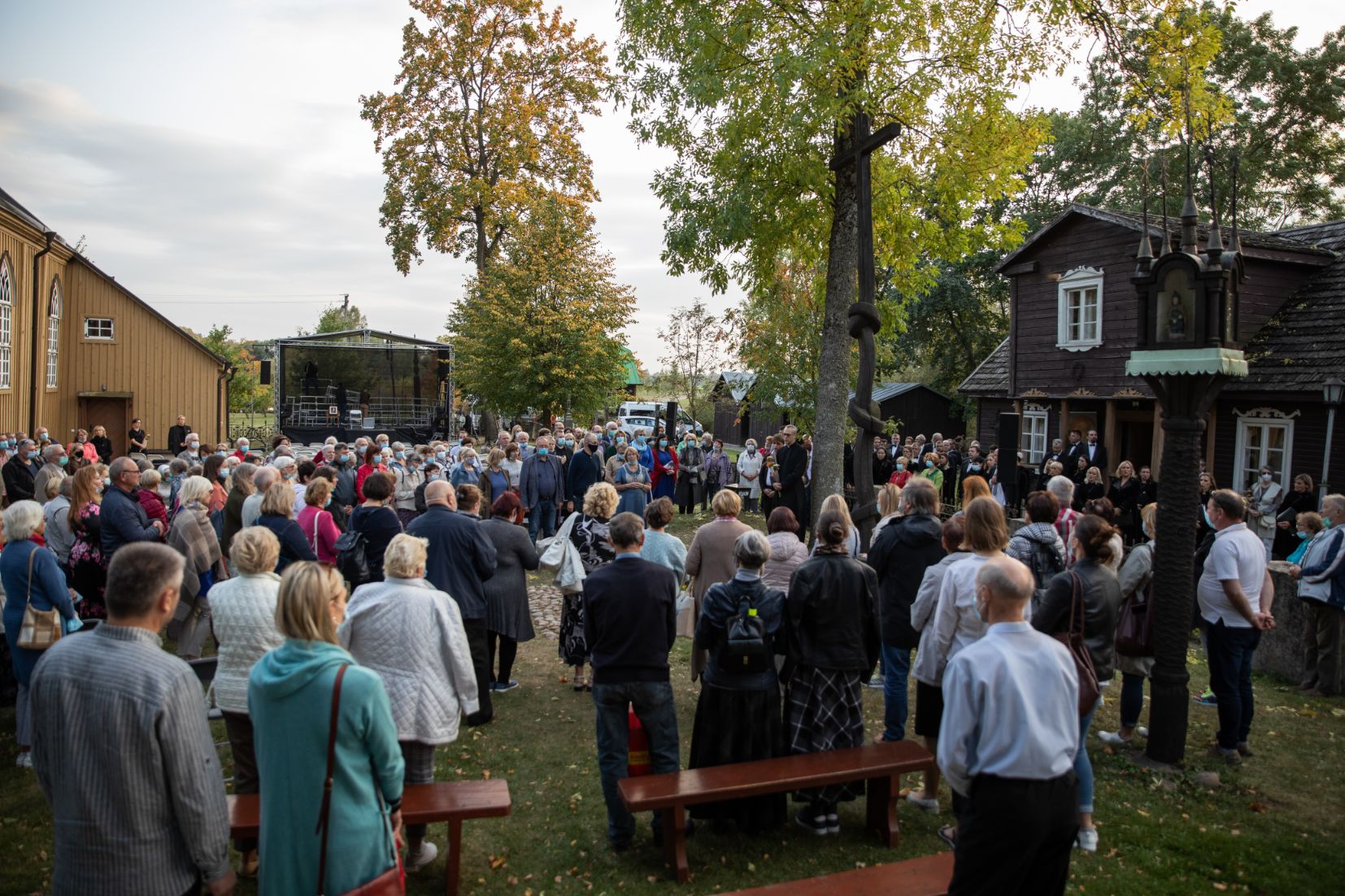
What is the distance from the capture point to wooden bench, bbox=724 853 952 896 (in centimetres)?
380

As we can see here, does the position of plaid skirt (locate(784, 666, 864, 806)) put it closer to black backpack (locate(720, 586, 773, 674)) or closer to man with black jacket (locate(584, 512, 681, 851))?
black backpack (locate(720, 586, 773, 674))

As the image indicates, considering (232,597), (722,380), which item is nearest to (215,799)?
(232,597)

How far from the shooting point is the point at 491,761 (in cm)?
611

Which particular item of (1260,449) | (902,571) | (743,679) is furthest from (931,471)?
(743,679)

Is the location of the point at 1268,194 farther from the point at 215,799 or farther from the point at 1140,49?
the point at 215,799

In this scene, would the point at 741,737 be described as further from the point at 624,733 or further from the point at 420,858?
the point at 420,858

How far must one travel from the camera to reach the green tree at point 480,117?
1314 inches

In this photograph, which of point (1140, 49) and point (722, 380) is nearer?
point (1140, 49)

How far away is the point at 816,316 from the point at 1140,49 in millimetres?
11398

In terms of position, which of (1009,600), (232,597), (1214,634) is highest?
(1009,600)

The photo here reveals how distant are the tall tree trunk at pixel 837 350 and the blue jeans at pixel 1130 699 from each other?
457cm

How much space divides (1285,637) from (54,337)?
92.5 ft

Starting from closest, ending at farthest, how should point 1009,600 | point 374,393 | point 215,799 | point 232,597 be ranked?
point 215,799 → point 1009,600 → point 232,597 → point 374,393

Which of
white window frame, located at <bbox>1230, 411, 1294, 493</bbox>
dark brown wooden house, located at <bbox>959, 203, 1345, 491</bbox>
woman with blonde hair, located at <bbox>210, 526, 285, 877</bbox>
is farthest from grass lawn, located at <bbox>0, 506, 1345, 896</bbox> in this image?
dark brown wooden house, located at <bbox>959, 203, 1345, 491</bbox>
